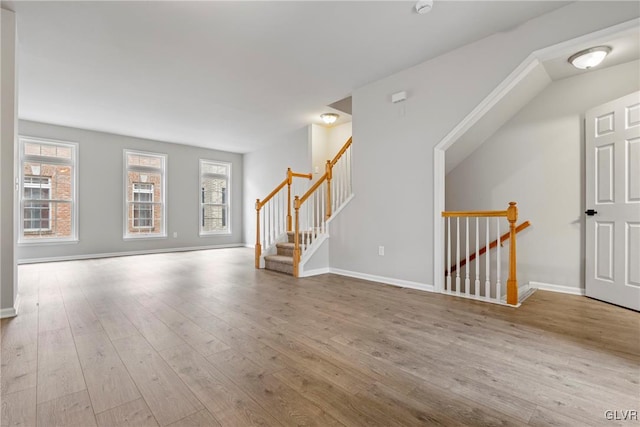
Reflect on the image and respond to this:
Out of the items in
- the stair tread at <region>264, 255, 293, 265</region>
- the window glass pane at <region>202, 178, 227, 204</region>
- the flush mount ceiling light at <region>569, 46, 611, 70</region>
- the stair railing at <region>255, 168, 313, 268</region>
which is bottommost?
the stair tread at <region>264, 255, 293, 265</region>

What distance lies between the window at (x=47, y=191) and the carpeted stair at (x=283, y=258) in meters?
4.37

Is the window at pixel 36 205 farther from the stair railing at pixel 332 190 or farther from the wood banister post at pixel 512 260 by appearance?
the wood banister post at pixel 512 260

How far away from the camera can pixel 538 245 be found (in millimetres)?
3525

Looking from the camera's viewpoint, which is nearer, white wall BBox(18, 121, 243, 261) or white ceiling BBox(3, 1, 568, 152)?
white ceiling BBox(3, 1, 568, 152)

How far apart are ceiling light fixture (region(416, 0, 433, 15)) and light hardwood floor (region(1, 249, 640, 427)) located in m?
2.68

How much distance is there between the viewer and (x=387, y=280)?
3748 mm

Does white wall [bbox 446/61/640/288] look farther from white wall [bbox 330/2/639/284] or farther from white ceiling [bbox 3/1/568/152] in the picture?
white ceiling [bbox 3/1/568/152]

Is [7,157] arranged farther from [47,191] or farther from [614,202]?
[614,202]

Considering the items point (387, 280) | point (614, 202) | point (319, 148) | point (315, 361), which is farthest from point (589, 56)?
point (319, 148)

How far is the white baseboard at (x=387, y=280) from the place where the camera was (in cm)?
341

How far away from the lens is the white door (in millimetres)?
2697

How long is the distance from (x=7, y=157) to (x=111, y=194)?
4263 mm

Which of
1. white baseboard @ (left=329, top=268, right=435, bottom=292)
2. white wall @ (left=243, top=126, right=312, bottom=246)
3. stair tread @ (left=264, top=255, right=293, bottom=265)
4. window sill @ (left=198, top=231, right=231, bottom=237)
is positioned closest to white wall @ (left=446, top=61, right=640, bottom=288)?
white baseboard @ (left=329, top=268, right=435, bottom=292)

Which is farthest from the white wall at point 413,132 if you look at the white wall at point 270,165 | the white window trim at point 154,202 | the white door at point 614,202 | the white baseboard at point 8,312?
the white window trim at point 154,202
